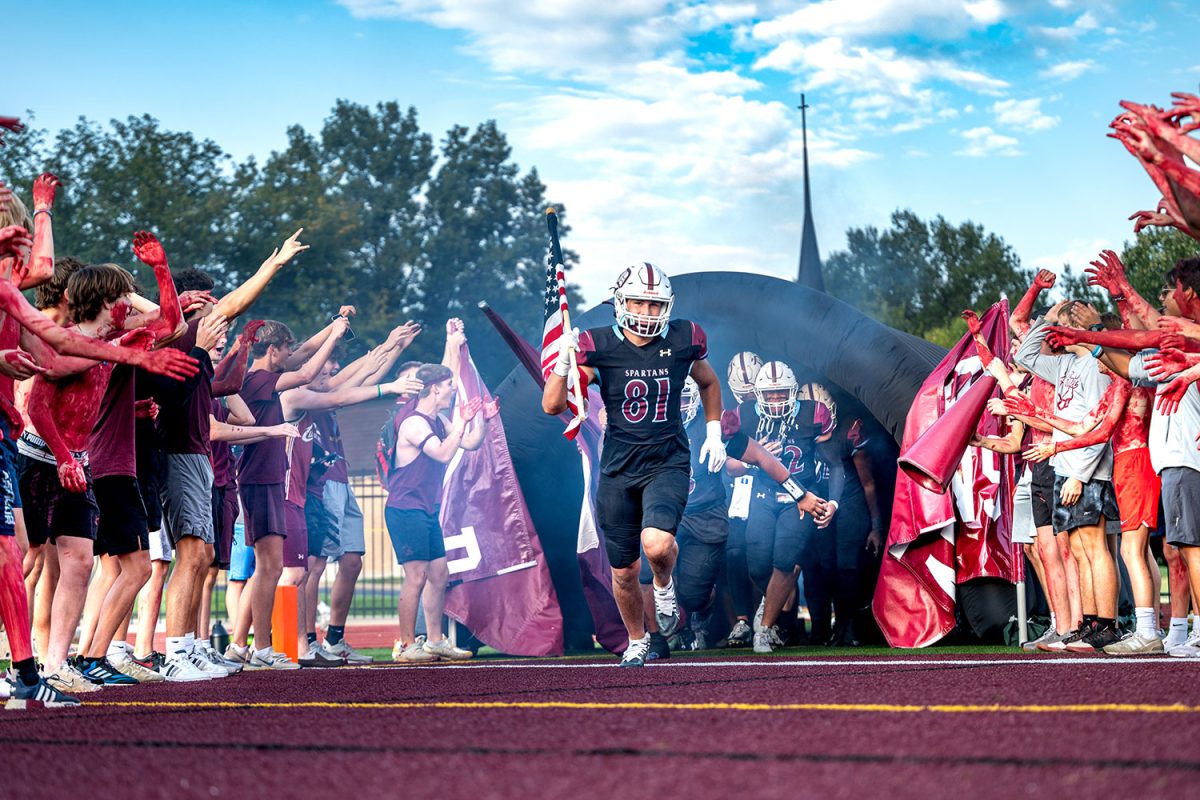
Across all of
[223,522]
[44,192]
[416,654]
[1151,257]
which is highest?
[1151,257]

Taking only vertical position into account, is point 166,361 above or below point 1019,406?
above

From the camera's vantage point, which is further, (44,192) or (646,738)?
(44,192)

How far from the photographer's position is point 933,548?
10.5m

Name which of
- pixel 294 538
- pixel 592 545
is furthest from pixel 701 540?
pixel 294 538

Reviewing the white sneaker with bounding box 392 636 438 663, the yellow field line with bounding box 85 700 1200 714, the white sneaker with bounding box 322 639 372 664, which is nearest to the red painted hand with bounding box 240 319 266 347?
the white sneaker with bounding box 322 639 372 664

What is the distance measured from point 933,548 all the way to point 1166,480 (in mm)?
2856

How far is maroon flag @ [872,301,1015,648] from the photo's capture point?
407 inches

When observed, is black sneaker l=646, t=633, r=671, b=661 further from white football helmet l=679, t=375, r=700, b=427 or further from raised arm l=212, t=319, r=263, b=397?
raised arm l=212, t=319, r=263, b=397

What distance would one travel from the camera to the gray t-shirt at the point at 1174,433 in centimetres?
774

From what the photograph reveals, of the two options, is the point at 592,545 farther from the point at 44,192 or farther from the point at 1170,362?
the point at 44,192

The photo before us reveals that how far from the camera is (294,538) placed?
34.3 ft

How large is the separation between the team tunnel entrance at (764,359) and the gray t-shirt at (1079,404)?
78.4 inches

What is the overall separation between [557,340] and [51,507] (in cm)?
296

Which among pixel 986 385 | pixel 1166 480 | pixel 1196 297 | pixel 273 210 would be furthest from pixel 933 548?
pixel 273 210
